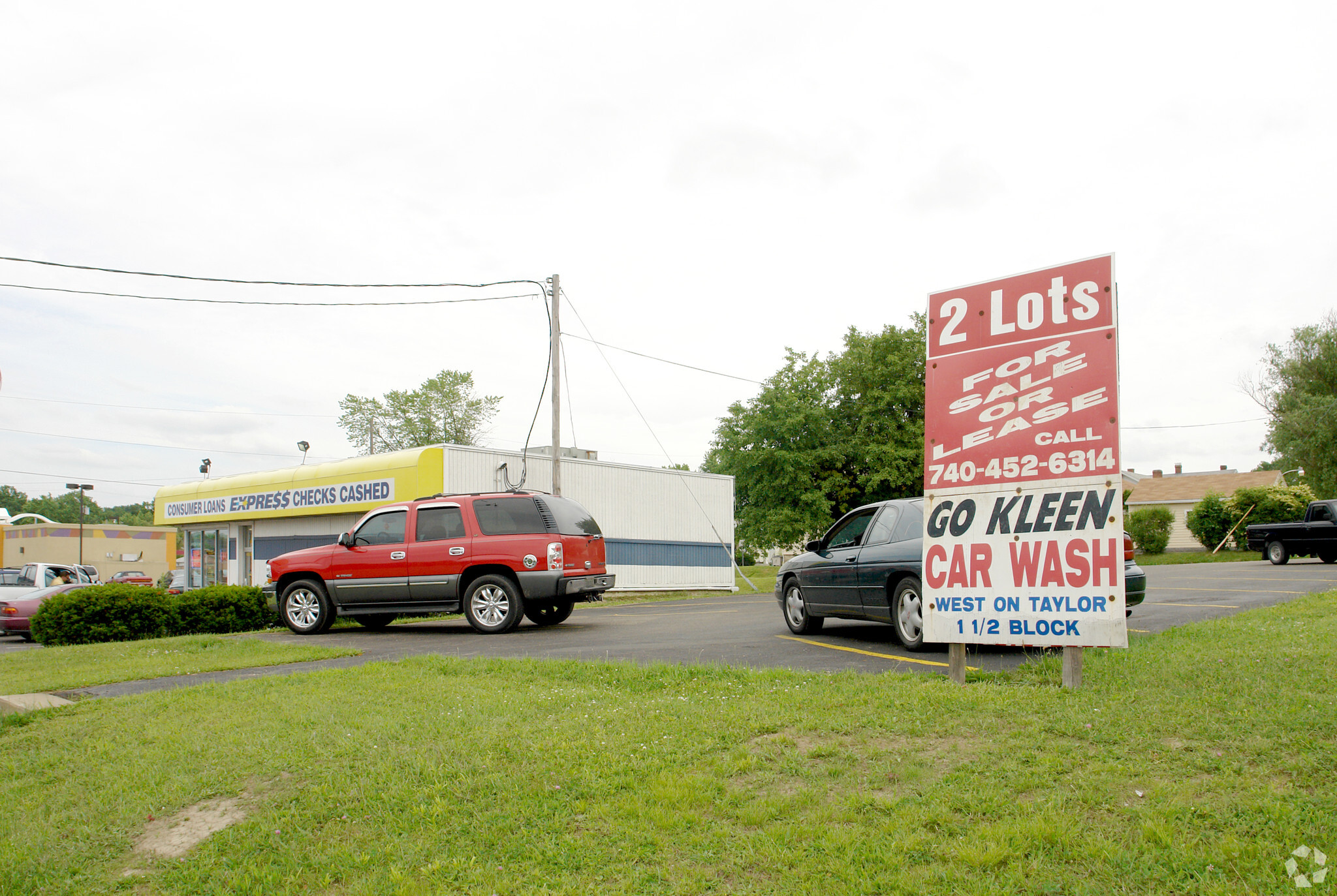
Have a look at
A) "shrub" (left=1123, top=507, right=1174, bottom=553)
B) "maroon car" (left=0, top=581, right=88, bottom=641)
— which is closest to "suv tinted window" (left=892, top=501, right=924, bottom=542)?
A: "maroon car" (left=0, top=581, right=88, bottom=641)

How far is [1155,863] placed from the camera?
10.9ft

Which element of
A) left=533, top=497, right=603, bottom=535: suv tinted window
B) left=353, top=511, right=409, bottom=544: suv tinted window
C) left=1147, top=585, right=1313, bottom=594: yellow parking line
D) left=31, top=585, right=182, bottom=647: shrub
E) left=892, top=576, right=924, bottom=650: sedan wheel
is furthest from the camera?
left=1147, top=585, right=1313, bottom=594: yellow parking line

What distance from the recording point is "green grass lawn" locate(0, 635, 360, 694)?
8.99m

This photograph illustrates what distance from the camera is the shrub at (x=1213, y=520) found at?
36.1 m

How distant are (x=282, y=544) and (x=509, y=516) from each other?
1817 cm

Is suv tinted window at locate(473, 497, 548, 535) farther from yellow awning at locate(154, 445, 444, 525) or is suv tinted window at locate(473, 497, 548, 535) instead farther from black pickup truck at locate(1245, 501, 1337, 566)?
black pickup truck at locate(1245, 501, 1337, 566)

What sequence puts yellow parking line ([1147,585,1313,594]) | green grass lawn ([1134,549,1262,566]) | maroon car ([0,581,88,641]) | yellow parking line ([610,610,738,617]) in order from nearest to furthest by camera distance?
yellow parking line ([1147,585,1313,594])
yellow parking line ([610,610,738,617])
maroon car ([0,581,88,641])
green grass lawn ([1134,549,1262,566])

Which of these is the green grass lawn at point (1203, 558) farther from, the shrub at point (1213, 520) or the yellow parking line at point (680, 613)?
the yellow parking line at point (680, 613)

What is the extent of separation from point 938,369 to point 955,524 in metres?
1.16

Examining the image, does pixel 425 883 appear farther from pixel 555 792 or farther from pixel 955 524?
pixel 955 524

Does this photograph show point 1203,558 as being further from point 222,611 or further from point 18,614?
Result: point 18,614

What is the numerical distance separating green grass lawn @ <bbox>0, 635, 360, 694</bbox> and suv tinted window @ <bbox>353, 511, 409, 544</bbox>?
6.71 ft

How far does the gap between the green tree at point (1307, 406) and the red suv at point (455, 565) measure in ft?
139
